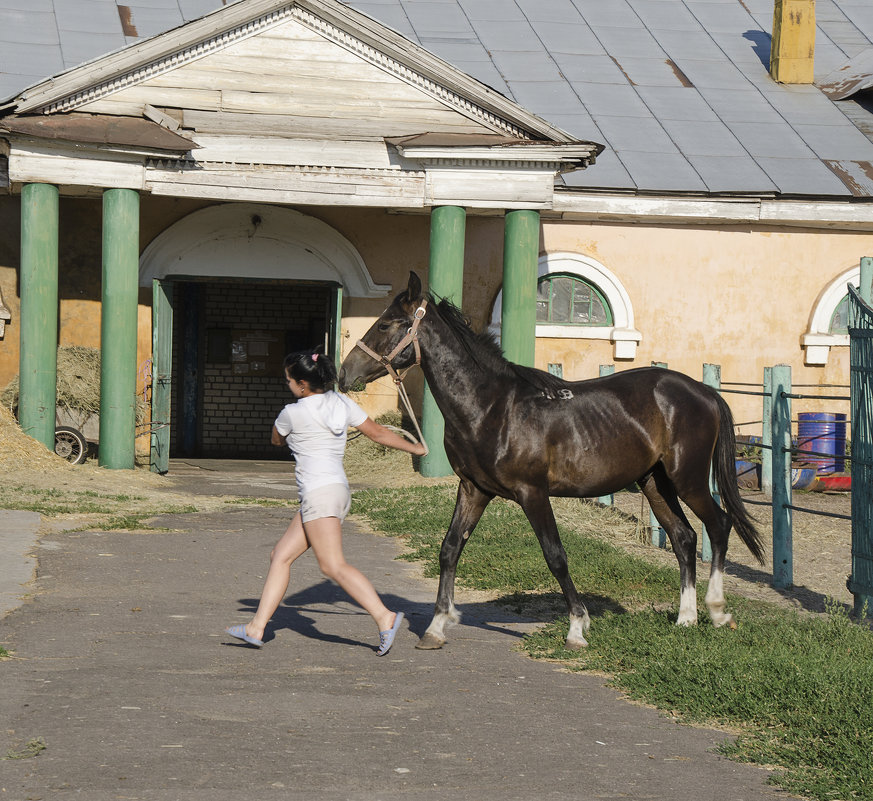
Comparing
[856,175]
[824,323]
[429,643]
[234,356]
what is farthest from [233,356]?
[429,643]

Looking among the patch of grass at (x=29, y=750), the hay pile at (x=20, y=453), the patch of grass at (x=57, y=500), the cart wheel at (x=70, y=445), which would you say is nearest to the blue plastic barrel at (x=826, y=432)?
the patch of grass at (x=57, y=500)

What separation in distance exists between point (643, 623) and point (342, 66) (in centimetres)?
1078

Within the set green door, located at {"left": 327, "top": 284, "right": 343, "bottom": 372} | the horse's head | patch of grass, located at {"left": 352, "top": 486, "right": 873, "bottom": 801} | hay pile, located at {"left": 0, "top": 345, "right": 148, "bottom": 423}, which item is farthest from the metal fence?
hay pile, located at {"left": 0, "top": 345, "right": 148, "bottom": 423}

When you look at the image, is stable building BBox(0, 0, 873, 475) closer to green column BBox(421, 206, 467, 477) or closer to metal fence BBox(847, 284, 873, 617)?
green column BBox(421, 206, 467, 477)

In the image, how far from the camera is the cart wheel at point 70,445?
1548 centimetres

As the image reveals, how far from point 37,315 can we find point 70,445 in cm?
187

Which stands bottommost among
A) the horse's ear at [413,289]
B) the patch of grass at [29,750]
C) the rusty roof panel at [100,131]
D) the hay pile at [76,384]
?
the patch of grass at [29,750]

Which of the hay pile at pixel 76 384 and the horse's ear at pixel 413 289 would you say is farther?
the hay pile at pixel 76 384

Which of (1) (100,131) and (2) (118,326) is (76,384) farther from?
(1) (100,131)

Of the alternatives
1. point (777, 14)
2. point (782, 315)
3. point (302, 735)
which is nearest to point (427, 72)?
point (782, 315)

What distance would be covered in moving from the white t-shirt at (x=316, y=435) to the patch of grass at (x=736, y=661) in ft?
4.97

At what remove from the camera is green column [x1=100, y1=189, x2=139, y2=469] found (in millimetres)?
14789

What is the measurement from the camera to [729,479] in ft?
25.2

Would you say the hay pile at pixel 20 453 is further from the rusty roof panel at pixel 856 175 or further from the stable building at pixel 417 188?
the rusty roof panel at pixel 856 175
